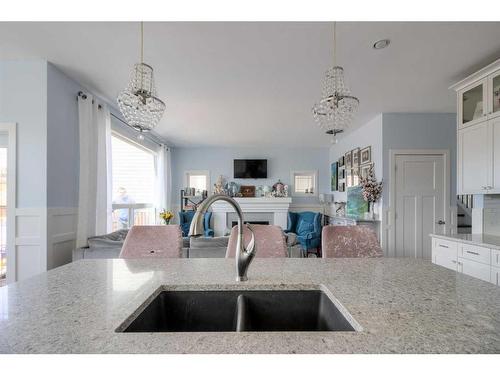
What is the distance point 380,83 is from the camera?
296 cm

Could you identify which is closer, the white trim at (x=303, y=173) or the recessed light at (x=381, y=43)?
the recessed light at (x=381, y=43)

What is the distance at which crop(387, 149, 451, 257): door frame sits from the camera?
13.0 ft

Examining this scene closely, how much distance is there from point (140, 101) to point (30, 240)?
1.96 m

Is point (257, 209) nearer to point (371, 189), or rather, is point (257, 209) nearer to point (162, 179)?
point (162, 179)

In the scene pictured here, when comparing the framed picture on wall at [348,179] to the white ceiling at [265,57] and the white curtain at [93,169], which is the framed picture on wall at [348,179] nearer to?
the white ceiling at [265,57]

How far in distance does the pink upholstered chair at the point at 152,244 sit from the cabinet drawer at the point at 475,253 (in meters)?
2.43

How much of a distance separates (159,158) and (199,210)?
5416 millimetres

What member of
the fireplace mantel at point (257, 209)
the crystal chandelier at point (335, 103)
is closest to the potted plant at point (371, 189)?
the crystal chandelier at point (335, 103)

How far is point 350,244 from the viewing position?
5.24 ft

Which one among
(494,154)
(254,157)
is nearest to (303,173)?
(254,157)

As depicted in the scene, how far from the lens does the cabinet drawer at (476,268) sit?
209 cm

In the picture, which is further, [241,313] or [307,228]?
[307,228]
